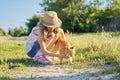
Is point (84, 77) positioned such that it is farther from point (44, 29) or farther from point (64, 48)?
point (44, 29)

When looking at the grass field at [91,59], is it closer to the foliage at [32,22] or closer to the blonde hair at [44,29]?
the blonde hair at [44,29]

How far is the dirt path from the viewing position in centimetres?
777

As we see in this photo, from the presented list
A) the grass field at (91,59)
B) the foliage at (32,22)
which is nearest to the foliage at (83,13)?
the foliage at (32,22)

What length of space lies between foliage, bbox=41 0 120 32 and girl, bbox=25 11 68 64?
36451 mm

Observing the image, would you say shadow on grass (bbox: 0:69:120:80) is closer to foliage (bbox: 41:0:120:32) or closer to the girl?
the girl

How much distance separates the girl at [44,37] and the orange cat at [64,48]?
11cm

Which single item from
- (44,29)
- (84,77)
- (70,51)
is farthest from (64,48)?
(84,77)

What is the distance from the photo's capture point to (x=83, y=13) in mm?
52375

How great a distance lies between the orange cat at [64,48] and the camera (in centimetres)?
930

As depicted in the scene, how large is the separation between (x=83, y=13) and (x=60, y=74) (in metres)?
44.4

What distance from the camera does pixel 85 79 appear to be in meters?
7.57

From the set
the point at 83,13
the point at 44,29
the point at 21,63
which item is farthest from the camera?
the point at 83,13

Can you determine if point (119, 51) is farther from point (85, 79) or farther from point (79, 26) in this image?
point (79, 26)

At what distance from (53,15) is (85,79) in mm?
2406
